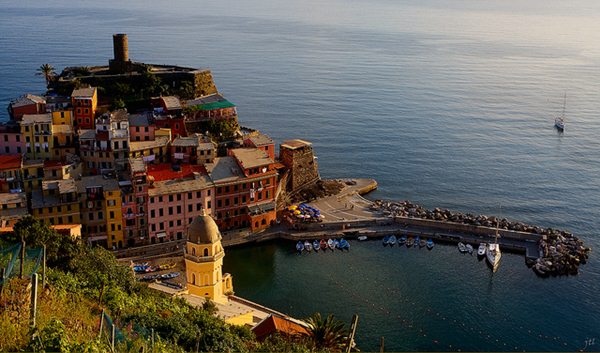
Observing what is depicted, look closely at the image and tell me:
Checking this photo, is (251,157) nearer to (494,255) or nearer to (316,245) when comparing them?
(316,245)

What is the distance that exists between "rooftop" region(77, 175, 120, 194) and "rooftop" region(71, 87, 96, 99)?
13650 mm

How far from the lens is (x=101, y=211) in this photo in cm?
5641

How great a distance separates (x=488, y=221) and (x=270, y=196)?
22.9 meters

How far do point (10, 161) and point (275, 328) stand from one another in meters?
34.8

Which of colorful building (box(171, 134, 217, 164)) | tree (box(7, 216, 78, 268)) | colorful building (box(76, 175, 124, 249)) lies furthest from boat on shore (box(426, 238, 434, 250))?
tree (box(7, 216, 78, 268))

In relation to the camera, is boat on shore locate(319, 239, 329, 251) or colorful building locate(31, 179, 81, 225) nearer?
colorful building locate(31, 179, 81, 225)

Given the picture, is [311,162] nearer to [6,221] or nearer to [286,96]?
[6,221]

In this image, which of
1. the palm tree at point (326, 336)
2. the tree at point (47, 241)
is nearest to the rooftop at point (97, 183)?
the tree at point (47, 241)

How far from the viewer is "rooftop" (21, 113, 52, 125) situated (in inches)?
2418

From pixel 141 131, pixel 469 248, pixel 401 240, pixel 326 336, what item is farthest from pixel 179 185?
pixel 469 248

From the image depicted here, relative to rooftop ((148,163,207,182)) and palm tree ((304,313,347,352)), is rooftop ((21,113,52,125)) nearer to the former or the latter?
rooftop ((148,163,207,182))

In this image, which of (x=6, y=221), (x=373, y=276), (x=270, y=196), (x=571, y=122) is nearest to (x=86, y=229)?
(x=6, y=221)

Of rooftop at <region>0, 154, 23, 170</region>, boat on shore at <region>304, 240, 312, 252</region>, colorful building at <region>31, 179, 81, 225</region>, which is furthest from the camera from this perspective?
boat on shore at <region>304, 240, 312, 252</region>

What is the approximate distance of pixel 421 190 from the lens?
75.8 metres
